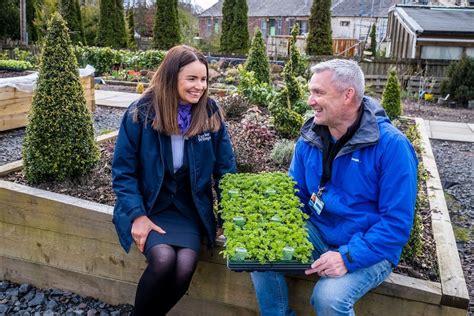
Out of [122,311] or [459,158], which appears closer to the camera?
[122,311]

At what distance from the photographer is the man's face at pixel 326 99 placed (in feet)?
8.11

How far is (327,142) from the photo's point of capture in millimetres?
2619

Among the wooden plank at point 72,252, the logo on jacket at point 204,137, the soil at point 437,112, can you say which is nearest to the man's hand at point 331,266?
the logo on jacket at point 204,137

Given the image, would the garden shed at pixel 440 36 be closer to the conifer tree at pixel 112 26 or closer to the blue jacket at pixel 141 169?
the conifer tree at pixel 112 26

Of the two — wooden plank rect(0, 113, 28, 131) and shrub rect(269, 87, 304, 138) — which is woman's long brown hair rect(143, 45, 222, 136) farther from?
wooden plank rect(0, 113, 28, 131)

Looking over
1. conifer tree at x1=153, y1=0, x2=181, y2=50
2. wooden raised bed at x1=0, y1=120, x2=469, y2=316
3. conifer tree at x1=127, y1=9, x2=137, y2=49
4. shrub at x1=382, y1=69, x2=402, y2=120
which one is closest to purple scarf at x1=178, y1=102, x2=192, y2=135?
wooden raised bed at x1=0, y1=120, x2=469, y2=316

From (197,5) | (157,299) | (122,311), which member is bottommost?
(122,311)

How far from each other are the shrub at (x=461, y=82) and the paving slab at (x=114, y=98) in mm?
10292

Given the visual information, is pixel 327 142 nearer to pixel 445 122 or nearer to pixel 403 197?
pixel 403 197

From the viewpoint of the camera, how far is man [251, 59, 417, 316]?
7.59ft

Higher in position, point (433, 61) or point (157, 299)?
point (433, 61)

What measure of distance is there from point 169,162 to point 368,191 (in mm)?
1099

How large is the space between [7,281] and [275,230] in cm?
226

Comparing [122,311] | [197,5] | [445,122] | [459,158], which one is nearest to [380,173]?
[122,311]
